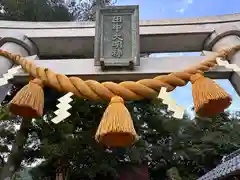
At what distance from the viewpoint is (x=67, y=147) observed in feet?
12.3

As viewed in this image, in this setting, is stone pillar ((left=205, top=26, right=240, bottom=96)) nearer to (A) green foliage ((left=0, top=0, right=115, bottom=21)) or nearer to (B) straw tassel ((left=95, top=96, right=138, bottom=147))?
(B) straw tassel ((left=95, top=96, right=138, bottom=147))

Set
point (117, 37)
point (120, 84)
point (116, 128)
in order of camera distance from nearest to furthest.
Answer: point (116, 128) → point (120, 84) → point (117, 37)

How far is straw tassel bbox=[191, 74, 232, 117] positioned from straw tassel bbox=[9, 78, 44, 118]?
2.44 ft

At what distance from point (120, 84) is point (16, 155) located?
312 cm

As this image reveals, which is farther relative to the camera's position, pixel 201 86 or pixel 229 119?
pixel 229 119

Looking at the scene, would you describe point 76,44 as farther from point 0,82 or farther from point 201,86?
point 201,86

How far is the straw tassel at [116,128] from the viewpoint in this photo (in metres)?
1.19

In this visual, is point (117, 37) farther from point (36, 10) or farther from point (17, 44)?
point (36, 10)

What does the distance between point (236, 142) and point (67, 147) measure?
10.4 ft

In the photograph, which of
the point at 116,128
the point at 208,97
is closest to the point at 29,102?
the point at 116,128

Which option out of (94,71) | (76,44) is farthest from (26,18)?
(94,71)

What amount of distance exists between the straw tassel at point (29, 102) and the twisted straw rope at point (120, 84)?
91mm

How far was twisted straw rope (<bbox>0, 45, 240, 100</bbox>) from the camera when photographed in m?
1.41

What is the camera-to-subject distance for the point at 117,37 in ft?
5.40
